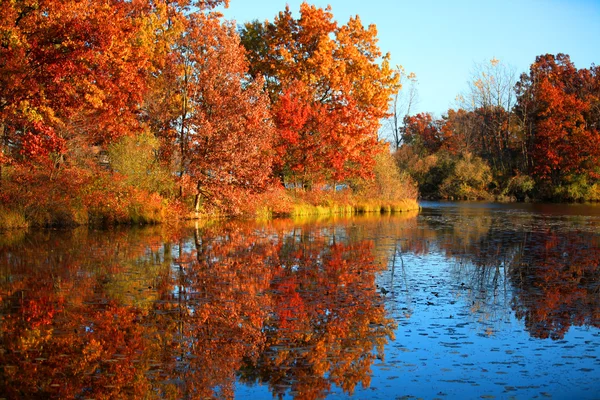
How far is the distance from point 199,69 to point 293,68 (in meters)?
10.7

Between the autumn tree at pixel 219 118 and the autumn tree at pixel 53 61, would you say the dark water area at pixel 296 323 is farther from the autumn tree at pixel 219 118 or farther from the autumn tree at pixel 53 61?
the autumn tree at pixel 219 118

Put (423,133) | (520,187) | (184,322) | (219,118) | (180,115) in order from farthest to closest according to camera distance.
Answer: (423,133) → (520,187) → (180,115) → (219,118) → (184,322)

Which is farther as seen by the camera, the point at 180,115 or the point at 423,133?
the point at 423,133

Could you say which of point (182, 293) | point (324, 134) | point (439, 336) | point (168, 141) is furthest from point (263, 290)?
point (324, 134)

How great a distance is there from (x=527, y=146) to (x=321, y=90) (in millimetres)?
30834

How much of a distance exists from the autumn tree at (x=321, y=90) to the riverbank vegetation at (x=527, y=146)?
22.9 m

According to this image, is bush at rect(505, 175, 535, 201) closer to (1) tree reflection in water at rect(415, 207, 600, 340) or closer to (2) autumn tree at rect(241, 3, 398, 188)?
(2) autumn tree at rect(241, 3, 398, 188)

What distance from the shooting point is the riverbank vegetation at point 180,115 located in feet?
65.9

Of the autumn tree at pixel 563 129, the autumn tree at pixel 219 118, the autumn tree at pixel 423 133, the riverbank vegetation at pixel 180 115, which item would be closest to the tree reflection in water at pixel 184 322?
the riverbank vegetation at pixel 180 115

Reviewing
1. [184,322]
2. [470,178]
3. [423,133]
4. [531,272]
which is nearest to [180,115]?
[531,272]

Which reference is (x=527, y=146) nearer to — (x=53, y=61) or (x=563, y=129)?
(x=563, y=129)

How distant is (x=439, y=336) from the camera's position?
856 cm

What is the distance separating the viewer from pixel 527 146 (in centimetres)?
6288

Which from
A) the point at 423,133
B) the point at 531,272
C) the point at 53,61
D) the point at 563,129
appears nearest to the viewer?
the point at 531,272
